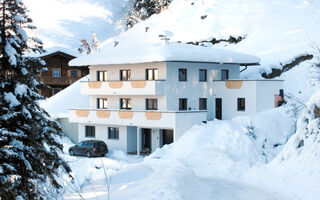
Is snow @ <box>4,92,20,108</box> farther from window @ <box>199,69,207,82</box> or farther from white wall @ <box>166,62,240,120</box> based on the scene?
window @ <box>199,69,207,82</box>

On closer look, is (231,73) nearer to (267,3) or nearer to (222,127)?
(222,127)

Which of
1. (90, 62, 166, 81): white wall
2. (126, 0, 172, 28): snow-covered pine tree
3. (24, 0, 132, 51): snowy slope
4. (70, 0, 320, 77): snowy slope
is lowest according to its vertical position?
(90, 62, 166, 81): white wall

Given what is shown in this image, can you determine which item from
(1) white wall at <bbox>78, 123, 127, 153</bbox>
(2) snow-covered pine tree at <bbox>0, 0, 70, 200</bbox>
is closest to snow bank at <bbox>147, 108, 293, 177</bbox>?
(1) white wall at <bbox>78, 123, 127, 153</bbox>

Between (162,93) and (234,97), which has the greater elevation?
(162,93)

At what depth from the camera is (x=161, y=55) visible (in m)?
35.4

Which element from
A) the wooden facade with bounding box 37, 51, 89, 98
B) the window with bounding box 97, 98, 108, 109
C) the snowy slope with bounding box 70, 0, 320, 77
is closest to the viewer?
the window with bounding box 97, 98, 108, 109

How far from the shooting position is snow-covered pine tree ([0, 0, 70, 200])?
15117 mm

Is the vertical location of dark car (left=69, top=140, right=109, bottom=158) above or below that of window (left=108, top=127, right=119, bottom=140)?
below

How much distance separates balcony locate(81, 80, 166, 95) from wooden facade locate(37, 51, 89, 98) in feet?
57.2

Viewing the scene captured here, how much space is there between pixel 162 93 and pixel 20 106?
21.2 metres

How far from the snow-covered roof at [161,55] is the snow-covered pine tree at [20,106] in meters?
19.4

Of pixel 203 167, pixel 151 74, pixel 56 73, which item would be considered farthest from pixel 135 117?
pixel 56 73

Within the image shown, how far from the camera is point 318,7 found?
56094 mm

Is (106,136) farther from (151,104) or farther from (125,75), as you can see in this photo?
(125,75)
